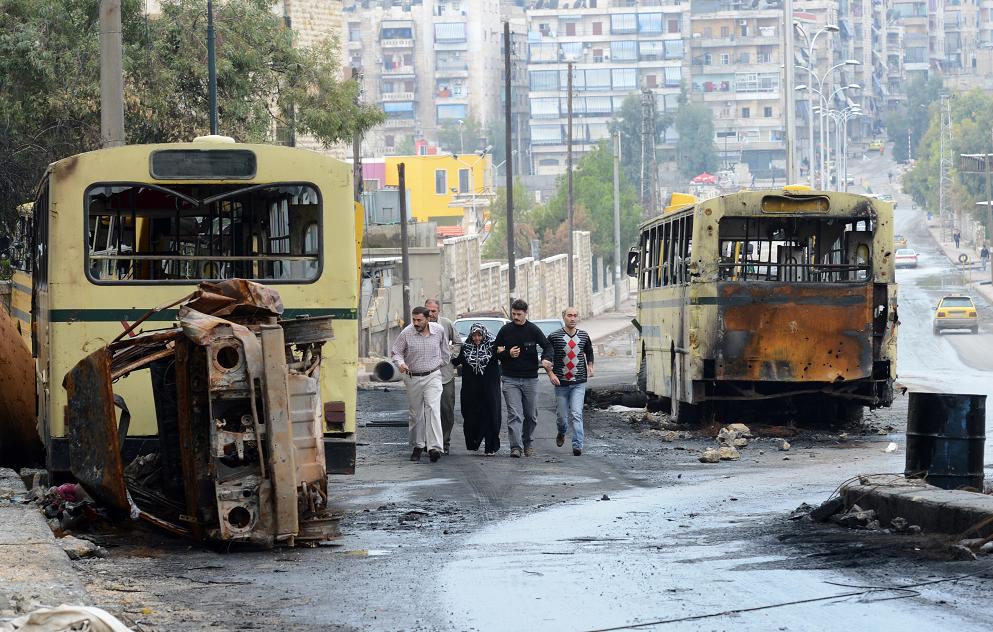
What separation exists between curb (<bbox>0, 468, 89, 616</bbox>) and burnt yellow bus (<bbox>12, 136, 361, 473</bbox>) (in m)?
1.29

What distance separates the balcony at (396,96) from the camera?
19762 centimetres

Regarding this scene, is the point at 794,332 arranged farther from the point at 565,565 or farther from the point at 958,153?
the point at 958,153

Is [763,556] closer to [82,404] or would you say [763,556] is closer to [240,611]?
[240,611]

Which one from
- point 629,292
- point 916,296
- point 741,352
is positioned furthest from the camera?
point 629,292

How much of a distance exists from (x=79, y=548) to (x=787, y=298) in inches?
446

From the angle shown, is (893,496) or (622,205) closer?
(893,496)

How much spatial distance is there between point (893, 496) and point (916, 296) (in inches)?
2853

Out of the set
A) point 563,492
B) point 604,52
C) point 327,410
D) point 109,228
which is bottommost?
point 563,492

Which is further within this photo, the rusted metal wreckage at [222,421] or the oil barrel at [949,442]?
the oil barrel at [949,442]

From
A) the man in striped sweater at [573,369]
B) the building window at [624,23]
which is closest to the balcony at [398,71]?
the building window at [624,23]

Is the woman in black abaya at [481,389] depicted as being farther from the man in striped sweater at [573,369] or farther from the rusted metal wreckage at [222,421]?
the rusted metal wreckage at [222,421]

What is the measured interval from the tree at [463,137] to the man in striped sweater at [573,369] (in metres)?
164

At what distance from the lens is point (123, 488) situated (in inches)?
429

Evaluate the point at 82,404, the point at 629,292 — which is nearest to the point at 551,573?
the point at 82,404
